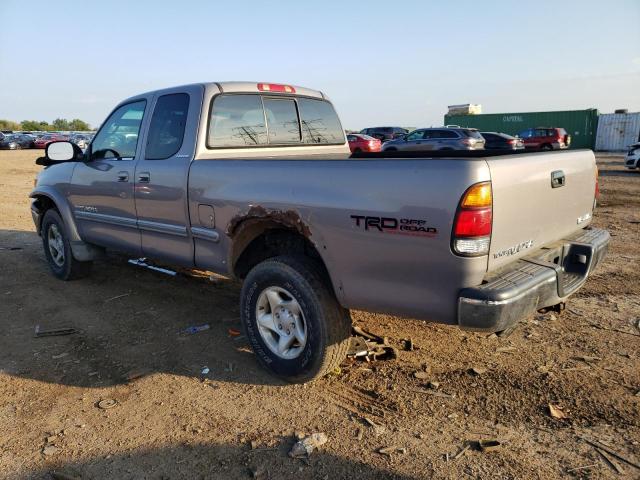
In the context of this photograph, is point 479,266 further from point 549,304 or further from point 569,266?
point 569,266

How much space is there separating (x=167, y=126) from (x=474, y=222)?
2.82 meters

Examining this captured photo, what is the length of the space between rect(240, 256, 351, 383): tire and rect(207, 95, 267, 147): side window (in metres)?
1.24

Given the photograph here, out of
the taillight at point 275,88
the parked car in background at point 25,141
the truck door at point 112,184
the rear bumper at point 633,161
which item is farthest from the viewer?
the parked car in background at point 25,141

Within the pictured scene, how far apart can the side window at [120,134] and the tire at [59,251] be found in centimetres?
111

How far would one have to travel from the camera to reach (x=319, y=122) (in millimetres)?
4930

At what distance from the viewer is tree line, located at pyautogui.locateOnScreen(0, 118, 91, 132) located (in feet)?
269

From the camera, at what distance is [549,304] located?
297 cm

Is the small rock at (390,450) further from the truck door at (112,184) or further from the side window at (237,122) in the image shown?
the truck door at (112,184)

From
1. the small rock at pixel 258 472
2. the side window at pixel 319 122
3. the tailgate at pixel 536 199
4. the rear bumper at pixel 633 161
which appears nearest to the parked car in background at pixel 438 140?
the rear bumper at pixel 633 161

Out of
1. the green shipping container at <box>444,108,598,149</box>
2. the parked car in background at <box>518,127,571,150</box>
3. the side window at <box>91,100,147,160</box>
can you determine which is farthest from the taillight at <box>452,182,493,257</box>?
the green shipping container at <box>444,108,598,149</box>

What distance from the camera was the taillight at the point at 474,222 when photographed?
2.47m

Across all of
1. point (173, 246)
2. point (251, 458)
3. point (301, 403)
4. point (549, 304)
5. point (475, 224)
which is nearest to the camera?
point (475, 224)

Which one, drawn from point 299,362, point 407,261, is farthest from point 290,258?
point 407,261

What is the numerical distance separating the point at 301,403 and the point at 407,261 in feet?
4.05
